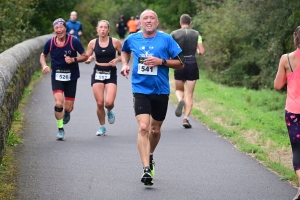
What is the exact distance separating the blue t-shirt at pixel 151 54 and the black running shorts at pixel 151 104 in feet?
0.19

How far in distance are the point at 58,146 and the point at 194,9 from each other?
80.9ft

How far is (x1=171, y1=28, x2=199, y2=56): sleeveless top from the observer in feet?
46.5

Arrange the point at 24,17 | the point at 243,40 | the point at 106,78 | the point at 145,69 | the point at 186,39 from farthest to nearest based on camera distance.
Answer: the point at 243,40 < the point at 24,17 < the point at 186,39 < the point at 106,78 < the point at 145,69

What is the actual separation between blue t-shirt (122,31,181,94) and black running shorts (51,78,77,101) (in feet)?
11.8

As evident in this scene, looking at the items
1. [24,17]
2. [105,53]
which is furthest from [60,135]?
[24,17]

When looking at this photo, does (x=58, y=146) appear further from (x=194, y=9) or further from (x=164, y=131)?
(x=194, y=9)

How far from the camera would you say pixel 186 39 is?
14203 mm

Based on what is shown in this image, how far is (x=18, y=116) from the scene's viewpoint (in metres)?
14.2

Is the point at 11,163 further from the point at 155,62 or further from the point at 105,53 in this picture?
the point at 105,53

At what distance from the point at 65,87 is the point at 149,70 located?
395 cm

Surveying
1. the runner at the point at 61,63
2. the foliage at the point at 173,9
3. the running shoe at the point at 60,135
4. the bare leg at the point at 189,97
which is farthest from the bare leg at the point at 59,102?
the foliage at the point at 173,9

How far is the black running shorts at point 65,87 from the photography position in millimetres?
12297

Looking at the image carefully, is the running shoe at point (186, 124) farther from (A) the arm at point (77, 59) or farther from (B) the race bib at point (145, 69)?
(B) the race bib at point (145, 69)

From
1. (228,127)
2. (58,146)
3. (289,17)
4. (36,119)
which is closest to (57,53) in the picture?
(58,146)
